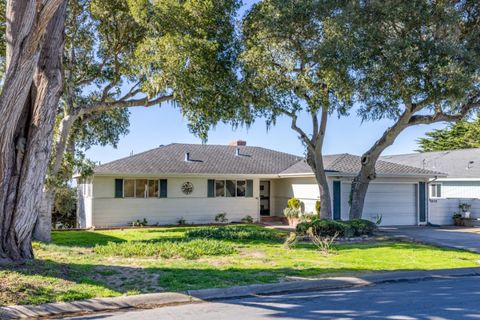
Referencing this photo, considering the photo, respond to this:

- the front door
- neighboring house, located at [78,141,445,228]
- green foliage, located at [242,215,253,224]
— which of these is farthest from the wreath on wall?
the front door

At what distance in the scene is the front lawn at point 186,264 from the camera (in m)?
7.92

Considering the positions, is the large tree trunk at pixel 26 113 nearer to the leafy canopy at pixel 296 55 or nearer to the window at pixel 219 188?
the leafy canopy at pixel 296 55

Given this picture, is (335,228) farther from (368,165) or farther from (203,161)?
(203,161)

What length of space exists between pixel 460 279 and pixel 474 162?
21.6 metres

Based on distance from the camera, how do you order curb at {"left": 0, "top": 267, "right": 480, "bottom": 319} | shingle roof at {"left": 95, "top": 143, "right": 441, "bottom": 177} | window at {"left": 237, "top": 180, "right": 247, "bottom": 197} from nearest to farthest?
curb at {"left": 0, "top": 267, "right": 480, "bottom": 319}, shingle roof at {"left": 95, "top": 143, "right": 441, "bottom": 177}, window at {"left": 237, "top": 180, "right": 247, "bottom": 197}

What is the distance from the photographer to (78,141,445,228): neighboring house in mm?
22172

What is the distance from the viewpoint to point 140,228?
21.5 meters

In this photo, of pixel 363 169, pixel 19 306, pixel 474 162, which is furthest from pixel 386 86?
pixel 474 162

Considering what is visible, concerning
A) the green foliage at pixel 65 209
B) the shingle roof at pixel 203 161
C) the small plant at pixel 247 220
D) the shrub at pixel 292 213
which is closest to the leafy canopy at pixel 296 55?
the shrub at pixel 292 213

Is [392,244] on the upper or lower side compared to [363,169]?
lower

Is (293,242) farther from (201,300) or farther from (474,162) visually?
(474,162)

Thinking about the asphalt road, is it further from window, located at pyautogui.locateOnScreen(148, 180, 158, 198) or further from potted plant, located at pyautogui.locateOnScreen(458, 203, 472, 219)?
potted plant, located at pyautogui.locateOnScreen(458, 203, 472, 219)

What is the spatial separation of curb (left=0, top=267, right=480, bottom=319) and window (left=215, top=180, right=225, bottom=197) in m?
15.3

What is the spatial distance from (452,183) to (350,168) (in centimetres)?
984
